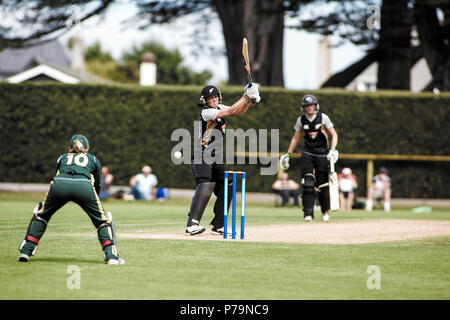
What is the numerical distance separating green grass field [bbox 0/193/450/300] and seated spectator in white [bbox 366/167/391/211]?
12041 mm

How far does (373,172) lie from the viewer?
2534 centimetres

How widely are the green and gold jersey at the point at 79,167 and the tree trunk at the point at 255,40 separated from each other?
19.4m

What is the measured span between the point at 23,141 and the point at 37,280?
65.5 feet

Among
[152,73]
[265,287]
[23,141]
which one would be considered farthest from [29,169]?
[265,287]

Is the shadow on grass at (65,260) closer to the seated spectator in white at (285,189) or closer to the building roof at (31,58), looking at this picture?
the seated spectator in white at (285,189)

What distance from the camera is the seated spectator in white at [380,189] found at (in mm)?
23062

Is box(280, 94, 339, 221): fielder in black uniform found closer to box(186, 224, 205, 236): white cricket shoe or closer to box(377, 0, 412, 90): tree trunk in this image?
box(186, 224, 205, 236): white cricket shoe

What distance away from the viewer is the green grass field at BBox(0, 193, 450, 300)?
620 centimetres

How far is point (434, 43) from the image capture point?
26797 millimetres

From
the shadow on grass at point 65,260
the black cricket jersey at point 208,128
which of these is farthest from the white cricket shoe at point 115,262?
the black cricket jersey at point 208,128

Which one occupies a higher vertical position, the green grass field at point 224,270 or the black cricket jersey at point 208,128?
the black cricket jersey at point 208,128

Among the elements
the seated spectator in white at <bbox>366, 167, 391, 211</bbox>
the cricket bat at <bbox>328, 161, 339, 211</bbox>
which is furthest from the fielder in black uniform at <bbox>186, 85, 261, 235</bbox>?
the seated spectator in white at <bbox>366, 167, 391, 211</bbox>

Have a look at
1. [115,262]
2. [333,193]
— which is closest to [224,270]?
[115,262]

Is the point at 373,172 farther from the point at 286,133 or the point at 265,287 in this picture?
the point at 265,287
